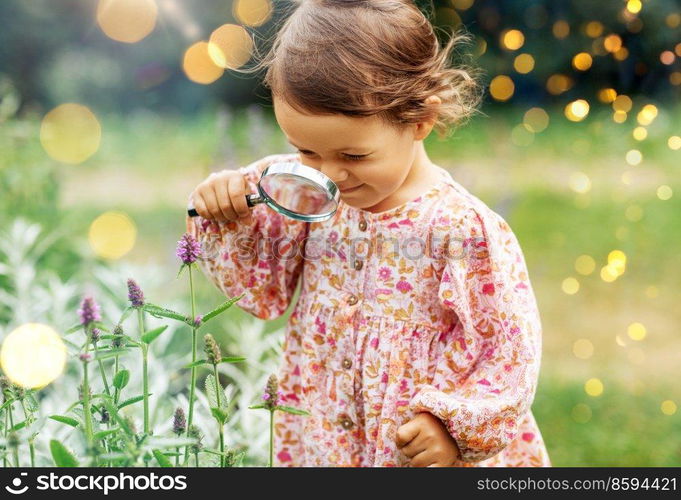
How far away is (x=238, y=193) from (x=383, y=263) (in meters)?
0.23

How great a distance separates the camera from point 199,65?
4180 millimetres

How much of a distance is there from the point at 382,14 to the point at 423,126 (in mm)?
167

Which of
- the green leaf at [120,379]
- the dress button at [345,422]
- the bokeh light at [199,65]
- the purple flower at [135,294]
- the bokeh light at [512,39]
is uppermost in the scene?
the bokeh light at [199,65]

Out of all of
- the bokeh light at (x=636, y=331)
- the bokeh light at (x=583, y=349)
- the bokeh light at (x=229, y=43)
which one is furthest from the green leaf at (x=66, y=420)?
the bokeh light at (x=229, y=43)

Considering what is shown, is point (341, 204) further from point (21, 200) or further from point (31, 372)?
point (21, 200)

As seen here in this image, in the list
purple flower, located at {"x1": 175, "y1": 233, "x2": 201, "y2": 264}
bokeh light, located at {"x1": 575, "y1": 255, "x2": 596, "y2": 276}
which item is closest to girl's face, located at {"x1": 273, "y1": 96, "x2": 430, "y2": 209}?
purple flower, located at {"x1": 175, "y1": 233, "x2": 201, "y2": 264}

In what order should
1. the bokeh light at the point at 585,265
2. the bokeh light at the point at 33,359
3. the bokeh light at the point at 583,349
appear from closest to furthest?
1. the bokeh light at the point at 33,359
2. the bokeh light at the point at 583,349
3. the bokeh light at the point at 585,265

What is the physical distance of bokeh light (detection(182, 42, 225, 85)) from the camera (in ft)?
13.4

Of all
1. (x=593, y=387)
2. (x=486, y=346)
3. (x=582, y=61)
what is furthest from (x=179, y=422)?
(x=582, y=61)

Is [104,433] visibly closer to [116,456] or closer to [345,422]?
[116,456]

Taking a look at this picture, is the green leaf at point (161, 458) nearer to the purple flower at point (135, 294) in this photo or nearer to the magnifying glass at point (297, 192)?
the purple flower at point (135, 294)

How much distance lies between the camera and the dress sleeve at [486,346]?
1.10m

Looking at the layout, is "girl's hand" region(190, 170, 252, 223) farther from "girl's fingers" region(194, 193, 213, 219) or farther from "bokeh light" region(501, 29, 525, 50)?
"bokeh light" region(501, 29, 525, 50)
